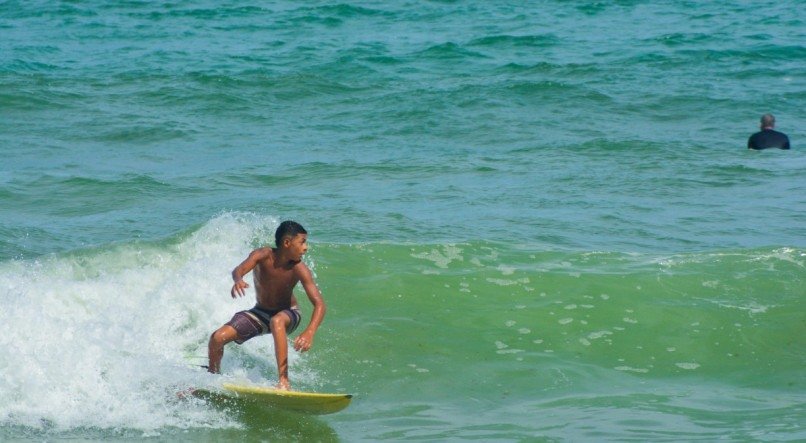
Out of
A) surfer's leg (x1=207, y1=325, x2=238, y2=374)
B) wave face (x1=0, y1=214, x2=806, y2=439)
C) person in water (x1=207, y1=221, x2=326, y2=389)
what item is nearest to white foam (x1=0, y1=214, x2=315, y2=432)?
wave face (x1=0, y1=214, x2=806, y2=439)

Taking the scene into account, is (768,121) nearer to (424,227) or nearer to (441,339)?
(424,227)

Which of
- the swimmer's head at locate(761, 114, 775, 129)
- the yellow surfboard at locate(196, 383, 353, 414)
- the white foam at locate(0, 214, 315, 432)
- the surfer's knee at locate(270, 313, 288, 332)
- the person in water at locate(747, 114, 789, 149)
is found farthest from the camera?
the swimmer's head at locate(761, 114, 775, 129)

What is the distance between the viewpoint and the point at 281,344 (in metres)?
7.29

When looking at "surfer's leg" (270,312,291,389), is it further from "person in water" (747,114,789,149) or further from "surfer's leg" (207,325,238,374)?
"person in water" (747,114,789,149)

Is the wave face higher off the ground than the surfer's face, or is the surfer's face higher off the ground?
the surfer's face

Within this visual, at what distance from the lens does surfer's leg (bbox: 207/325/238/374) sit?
24.3 ft

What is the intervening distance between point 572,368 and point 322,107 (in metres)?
11.6

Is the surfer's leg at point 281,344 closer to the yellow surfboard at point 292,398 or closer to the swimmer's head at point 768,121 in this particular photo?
the yellow surfboard at point 292,398

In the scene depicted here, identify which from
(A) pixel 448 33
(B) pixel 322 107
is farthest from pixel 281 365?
(A) pixel 448 33

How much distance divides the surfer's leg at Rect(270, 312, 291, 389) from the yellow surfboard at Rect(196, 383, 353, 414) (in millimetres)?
164

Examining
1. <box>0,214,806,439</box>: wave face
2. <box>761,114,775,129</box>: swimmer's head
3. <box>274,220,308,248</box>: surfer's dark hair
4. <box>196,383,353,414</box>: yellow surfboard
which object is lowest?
<box>0,214,806,439</box>: wave face

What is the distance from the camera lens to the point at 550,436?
6.84 metres

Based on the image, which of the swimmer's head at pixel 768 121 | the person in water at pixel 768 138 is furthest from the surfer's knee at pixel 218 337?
the swimmer's head at pixel 768 121

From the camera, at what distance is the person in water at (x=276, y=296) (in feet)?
24.1
